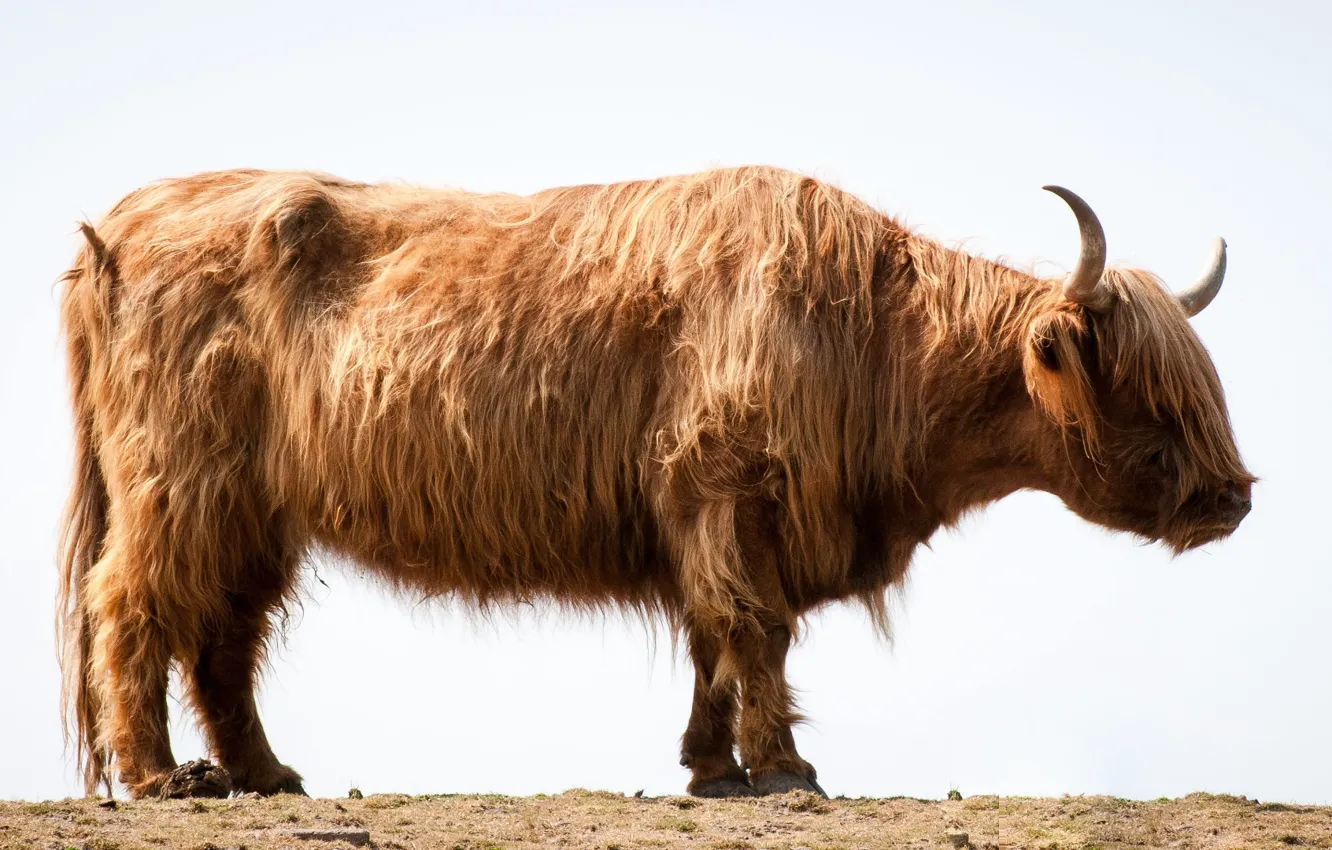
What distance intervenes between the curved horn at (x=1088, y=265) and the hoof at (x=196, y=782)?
11.9ft

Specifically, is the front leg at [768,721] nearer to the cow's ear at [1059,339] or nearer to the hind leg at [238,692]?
the cow's ear at [1059,339]

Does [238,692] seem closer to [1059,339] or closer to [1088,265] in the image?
[1059,339]

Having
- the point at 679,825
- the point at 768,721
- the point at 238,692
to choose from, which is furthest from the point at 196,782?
the point at 768,721

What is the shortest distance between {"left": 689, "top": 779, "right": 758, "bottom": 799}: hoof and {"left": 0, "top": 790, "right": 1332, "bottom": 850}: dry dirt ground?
0.49 metres

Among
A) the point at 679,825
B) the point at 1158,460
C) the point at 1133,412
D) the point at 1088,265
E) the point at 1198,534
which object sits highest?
the point at 1088,265

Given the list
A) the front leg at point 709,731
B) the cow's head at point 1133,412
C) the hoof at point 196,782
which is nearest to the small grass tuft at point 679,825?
the front leg at point 709,731

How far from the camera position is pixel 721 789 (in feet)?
20.7

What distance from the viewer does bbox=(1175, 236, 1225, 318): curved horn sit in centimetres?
691

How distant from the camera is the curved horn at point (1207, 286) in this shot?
6.91 m

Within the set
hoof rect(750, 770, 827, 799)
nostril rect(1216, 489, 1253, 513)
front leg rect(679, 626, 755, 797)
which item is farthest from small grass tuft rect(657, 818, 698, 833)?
nostril rect(1216, 489, 1253, 513)

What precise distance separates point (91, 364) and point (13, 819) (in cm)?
245

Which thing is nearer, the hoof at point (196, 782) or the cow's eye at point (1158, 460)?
the hoof at point (196, 782)

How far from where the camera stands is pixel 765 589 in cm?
621

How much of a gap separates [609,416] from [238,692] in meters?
2.07
